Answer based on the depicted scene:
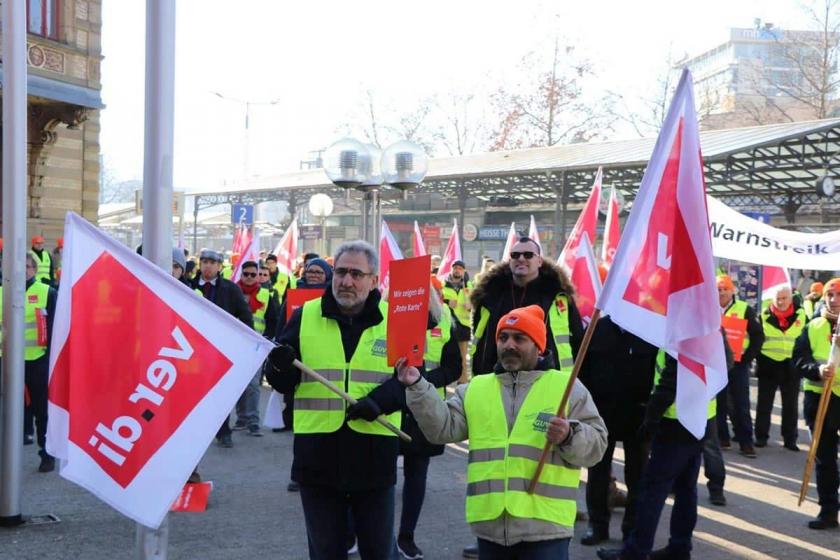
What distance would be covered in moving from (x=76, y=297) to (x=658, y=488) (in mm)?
3657

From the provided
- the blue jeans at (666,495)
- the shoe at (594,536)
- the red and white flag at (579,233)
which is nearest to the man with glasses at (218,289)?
the red and white flag at (579,233)

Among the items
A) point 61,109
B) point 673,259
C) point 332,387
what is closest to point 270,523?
point 332,387

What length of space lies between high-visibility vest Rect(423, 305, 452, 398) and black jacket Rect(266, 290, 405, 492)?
1.13m

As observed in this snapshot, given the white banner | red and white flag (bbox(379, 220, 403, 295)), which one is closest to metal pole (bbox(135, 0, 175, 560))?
the white banner

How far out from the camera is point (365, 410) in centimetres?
413

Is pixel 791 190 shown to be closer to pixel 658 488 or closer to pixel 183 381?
pixel 658 488

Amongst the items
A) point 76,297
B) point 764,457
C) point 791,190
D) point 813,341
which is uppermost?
point 791,190

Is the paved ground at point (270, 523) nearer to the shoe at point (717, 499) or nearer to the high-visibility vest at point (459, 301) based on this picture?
the shoe at point (717, 499)

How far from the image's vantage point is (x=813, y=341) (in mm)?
7676

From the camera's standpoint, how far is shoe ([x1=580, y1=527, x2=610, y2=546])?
21.7 feet

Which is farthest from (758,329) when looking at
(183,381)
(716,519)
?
(183,381)

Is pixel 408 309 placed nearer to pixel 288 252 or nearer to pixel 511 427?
pixel 511 427

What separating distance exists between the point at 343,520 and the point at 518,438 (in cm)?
99

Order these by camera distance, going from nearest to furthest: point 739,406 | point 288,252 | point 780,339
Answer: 1. point 739,406
2. point 780,339
3. point 288,252
